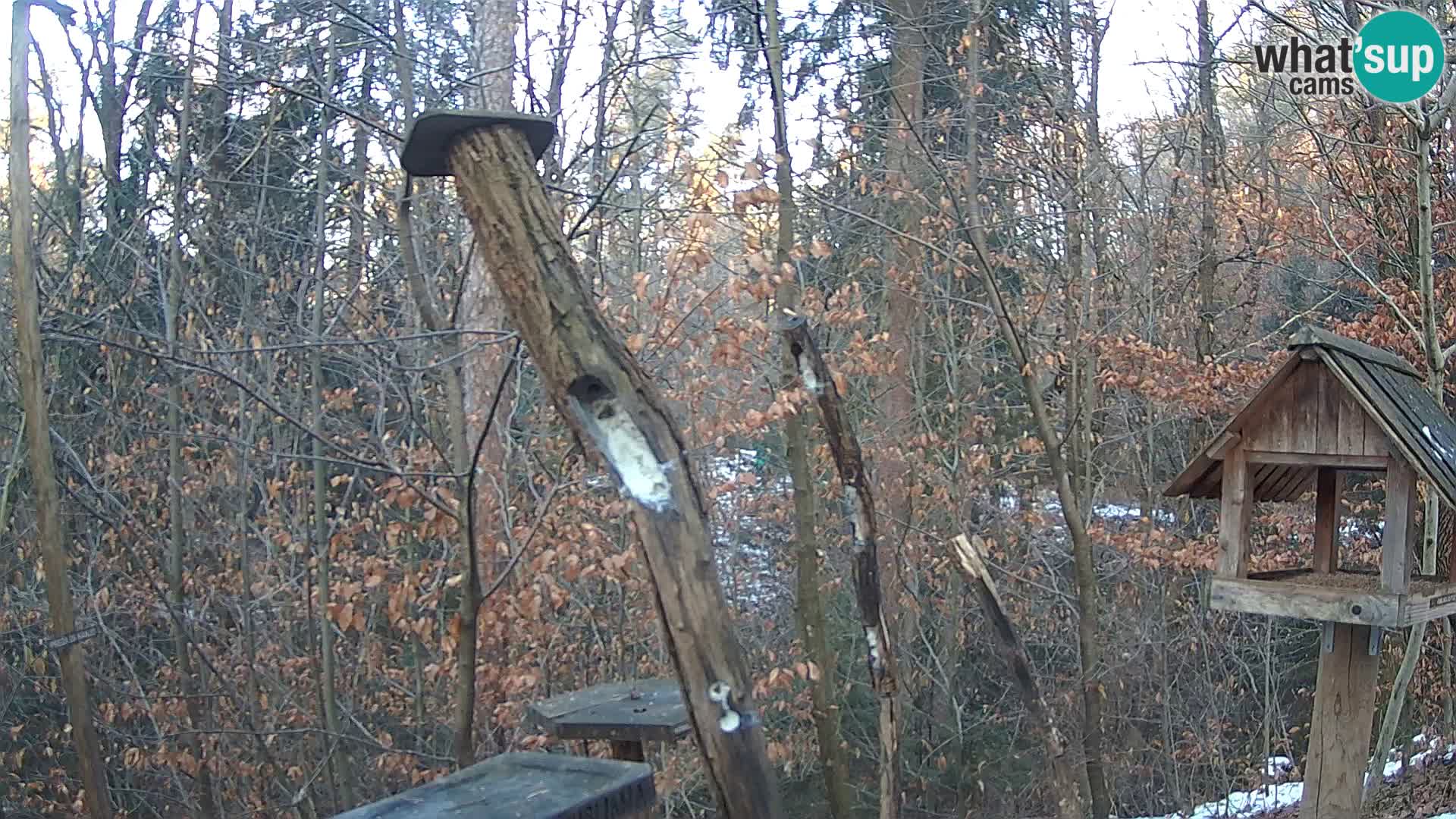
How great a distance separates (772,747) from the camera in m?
8.58

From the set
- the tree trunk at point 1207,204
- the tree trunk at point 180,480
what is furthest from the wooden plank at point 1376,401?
the tree trunk at point 180,480

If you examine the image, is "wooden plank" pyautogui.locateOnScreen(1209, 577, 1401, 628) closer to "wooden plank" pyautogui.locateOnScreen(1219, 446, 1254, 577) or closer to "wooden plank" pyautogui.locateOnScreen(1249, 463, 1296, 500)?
"wooden plank" pyautogui.locateOnScreen(1219, 446, 1254, 577)

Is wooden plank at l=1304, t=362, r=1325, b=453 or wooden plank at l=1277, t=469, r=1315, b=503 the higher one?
wooden plank at l=1304, t=362, r=1325, b=453

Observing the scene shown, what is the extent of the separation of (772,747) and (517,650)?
236 cm

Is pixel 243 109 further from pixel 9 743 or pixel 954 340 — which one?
pixel 954 340

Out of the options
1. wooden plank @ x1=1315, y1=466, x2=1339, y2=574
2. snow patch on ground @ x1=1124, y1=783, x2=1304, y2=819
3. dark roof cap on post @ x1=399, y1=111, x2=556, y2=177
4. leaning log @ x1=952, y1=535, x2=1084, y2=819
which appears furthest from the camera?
snow patch on ground @ x1=1124, y1=783, x2=1304, y2=819

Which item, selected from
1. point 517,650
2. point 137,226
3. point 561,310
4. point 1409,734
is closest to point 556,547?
point 517,650

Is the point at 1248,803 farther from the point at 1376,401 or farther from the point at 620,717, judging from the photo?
the point at 620,717

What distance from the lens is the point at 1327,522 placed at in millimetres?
4383

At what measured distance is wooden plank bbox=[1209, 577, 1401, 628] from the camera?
373cm

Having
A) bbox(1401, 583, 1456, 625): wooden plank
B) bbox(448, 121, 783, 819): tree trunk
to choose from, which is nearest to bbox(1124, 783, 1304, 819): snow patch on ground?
bbox(1401, 583, 1456, 625): wooden plank

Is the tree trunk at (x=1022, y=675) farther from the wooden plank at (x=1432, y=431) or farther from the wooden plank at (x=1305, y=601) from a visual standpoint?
the wooden plank at (x=1432, y=431)

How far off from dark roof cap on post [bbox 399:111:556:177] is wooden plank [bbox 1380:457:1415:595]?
9.70 ft
